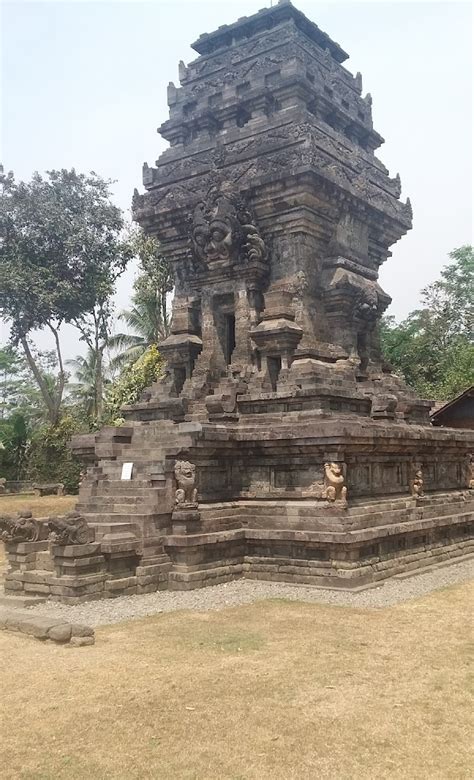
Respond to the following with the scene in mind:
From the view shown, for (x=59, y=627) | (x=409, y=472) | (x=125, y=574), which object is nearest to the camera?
(x=59, y=627)

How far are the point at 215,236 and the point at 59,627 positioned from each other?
33.3ft

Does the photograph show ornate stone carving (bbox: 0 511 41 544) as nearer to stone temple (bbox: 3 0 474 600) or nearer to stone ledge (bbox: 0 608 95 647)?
stone temple (bbox: 3 0 474 600)

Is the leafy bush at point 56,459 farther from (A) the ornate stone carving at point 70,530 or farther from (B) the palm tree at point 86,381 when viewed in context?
(A) the ornate stone carving at point 70,530

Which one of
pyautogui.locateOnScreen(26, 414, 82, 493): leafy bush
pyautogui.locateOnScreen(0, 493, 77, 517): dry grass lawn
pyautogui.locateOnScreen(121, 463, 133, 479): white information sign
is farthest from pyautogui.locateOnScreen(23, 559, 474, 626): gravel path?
pyautogui.locateOnScreen(26, 414, 82, 493): leafy bush

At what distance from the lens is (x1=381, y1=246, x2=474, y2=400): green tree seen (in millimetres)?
40125

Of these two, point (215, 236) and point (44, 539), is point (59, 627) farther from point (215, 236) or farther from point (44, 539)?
point (215, 236)

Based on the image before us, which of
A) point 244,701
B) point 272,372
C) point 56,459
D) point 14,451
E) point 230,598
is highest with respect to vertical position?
point 272,372

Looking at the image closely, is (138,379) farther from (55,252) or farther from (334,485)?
(334,485)

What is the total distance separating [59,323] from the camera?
37250mm

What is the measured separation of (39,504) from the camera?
1060 inches

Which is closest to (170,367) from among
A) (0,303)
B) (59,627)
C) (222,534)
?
(222,534)

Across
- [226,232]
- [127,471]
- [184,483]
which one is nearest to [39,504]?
[127,471]

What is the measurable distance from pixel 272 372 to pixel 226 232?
11.2ft

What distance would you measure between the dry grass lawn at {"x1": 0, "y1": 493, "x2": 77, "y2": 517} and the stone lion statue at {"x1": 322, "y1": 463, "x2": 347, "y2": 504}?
48.1ft
